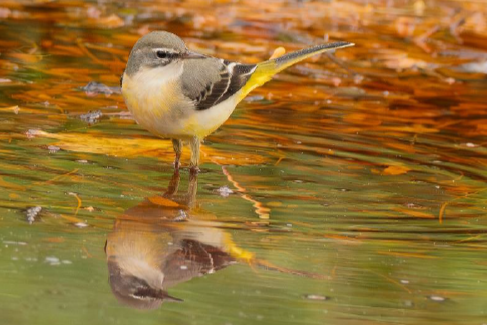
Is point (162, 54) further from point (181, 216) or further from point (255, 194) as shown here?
point (181, 216)

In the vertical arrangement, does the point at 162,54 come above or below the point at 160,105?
above

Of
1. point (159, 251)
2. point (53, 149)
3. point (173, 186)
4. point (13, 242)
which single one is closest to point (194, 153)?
point (173, 186)

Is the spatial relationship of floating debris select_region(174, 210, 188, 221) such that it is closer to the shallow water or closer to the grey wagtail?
the shallow water

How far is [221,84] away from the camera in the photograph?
7211 mm

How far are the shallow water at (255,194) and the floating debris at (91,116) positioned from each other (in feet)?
0.07

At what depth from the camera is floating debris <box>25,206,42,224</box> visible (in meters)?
5.42

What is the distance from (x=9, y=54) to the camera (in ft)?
32.8

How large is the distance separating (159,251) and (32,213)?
818mm

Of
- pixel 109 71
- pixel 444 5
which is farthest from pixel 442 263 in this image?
pixel 444 5

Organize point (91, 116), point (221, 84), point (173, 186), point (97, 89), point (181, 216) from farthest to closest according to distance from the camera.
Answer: point (97, 89)
point (91, 116)
point (221, 84)
point (173, 186)
point (181, 216)

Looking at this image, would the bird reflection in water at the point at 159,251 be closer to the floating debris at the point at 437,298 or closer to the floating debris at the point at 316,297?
the floating debris at the point at 316,297

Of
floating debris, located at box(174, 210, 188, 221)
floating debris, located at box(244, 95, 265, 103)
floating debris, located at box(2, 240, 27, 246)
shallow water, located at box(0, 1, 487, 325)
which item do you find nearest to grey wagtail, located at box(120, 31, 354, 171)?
shallow water, located at box(0, 1, 487, 325)

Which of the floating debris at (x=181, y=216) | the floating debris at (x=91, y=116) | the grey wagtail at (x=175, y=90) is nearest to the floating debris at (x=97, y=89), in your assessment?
the floating debris at (x=91, y=116)

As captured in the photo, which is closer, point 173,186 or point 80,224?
point 80,224
